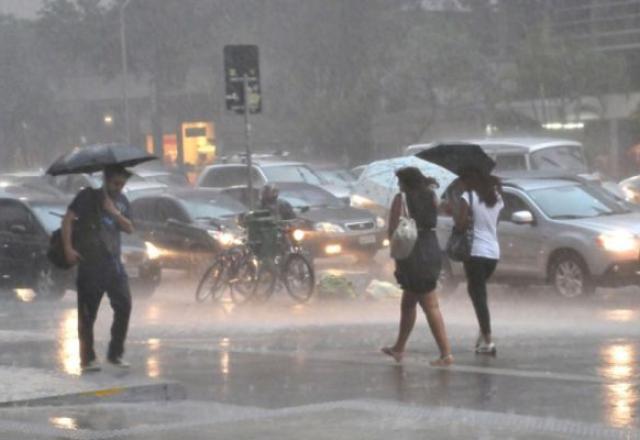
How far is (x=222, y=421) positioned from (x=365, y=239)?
58.1 feet

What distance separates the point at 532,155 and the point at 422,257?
18456 mm

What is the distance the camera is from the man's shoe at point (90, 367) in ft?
38.1

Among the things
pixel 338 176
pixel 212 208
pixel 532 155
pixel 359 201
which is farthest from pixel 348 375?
pixel 338 176

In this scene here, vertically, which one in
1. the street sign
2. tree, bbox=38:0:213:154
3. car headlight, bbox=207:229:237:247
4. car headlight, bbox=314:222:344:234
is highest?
tree, bbox=38:0:213:154

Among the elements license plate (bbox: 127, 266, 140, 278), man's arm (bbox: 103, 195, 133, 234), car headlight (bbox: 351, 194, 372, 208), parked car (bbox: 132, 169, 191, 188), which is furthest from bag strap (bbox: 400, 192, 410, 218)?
parked car (bbox: 132, 169, 191, 188)

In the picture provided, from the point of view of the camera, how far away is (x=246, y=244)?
21219mm

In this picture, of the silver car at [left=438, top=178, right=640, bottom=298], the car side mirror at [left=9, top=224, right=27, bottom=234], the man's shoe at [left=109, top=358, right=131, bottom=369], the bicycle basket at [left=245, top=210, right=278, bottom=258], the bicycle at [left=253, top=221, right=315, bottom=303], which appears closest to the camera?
the man's shoe at [left=109, top=358, right=131, bottom=369]

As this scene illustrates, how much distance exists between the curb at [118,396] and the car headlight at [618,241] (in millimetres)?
9746

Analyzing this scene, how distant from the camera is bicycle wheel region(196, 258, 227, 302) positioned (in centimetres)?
2111

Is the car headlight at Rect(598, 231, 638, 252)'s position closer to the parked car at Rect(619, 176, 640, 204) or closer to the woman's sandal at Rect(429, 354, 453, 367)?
the woman's sandal at Rect(429, 354, 453, 367)

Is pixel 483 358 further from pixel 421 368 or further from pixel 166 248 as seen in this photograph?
pixel 166 248

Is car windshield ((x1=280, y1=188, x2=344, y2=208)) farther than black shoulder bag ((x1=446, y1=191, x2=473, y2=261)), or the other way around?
car windshield ((x1=280, y1=188, x2=344, y2=208))

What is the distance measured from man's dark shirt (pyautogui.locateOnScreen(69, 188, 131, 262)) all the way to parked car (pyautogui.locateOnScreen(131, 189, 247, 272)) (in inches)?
513

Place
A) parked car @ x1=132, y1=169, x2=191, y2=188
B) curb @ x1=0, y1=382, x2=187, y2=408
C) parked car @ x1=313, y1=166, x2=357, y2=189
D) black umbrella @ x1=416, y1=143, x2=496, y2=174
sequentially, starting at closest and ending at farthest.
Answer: curb @ x1=0, y1=382, x2=187, y2=408, black umbrella @ x1=416, y1=143, x2=496, y2=174, parked car @ x1=313, y1=166, x2=357, y2=189, parked car @ x1=132, y1=169, x2=191, y2=188
